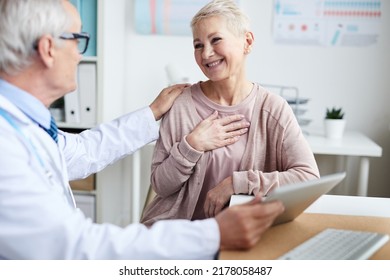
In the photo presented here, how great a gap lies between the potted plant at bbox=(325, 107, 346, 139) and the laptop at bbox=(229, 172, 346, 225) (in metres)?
1.45

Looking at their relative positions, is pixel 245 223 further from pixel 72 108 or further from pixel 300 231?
pixel 72 108

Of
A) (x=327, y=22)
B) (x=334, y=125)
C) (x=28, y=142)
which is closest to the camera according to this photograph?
(x=28, y=142)

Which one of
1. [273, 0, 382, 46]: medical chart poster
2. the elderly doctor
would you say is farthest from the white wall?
the elderly doctor

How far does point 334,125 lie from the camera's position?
8.10 feet

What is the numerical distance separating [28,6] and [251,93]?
2.39 feet

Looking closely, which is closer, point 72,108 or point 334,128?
point 334,128

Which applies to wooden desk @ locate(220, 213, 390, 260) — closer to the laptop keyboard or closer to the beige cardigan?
the laptop keyboard

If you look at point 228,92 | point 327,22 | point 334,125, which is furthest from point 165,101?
point 327,22

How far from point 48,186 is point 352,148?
5.58 feet

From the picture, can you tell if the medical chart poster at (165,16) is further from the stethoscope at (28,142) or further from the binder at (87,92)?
the stethoscope at (28,142)

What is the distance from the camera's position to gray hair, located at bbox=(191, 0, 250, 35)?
4.69 feet

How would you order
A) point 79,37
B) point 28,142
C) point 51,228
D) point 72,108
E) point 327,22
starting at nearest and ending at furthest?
point 51,228 < point 28,142 < point 79,37 < point 72,108 < point 327,22

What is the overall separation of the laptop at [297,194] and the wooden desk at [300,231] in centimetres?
3
